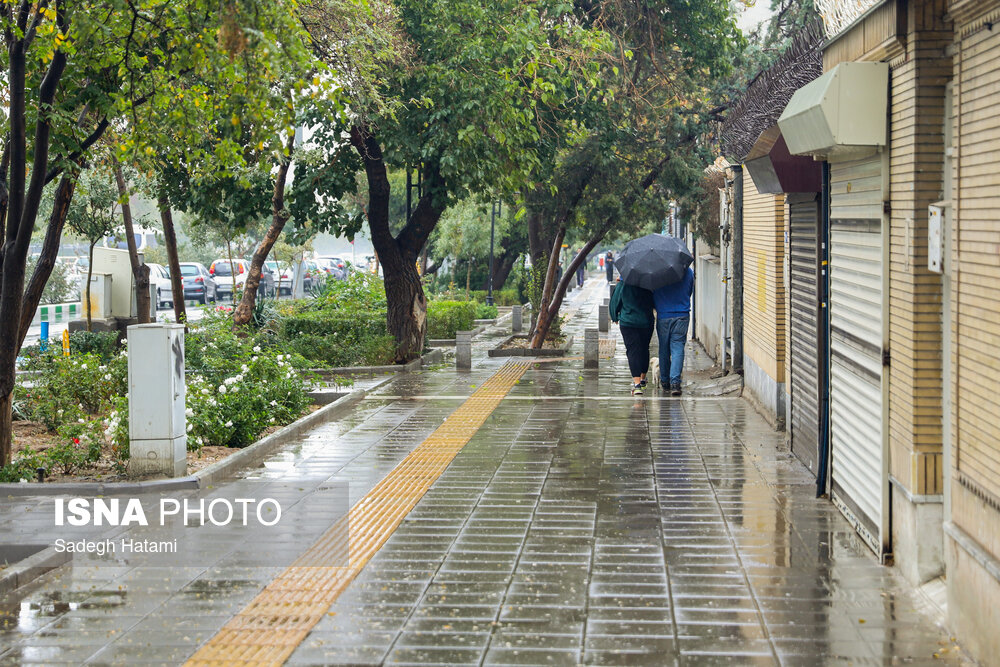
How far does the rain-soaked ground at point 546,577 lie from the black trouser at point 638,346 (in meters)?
4.33

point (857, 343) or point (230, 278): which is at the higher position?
point (230, 278)

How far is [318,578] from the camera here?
6.54m

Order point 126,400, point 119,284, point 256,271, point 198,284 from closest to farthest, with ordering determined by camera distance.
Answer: point 126,400
point 256,271
point 119,284
point 198,284

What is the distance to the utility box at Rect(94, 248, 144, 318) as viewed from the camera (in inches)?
874

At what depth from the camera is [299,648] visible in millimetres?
5438

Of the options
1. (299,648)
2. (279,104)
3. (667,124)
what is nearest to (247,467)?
(279,104)

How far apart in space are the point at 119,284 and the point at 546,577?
1782 centimetres

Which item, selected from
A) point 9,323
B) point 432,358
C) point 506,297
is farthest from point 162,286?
point 9,323

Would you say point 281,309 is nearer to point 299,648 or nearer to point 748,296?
point 748,296

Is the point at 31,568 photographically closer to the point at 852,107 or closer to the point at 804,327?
the point at 852,107

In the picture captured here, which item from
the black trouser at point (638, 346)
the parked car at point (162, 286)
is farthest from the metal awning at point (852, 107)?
the parked car at point (162, 286)

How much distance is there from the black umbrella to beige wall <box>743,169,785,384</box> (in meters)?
0.86

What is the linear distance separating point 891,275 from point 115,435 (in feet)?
21.0

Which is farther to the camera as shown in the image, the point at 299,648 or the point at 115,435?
the point at 115,435
